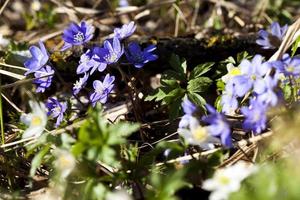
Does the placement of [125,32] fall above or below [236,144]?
above

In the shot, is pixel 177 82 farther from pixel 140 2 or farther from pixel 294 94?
pixel 140 2

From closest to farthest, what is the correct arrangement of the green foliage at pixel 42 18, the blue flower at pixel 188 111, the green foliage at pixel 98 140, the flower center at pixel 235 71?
the green foliage at pixel 98 140 < the blue flower at pixel 188 111 < the flower center at pixel 235 71 < the green foliage at pixel 42 18

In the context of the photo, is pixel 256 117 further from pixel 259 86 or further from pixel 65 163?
pixel 65 163

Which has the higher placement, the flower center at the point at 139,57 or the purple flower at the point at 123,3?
the flower center at the point at 139,57

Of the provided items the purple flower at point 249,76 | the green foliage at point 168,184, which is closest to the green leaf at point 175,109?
the purple flower at point 249,76

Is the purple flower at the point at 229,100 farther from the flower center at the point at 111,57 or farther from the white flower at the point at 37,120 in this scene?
the white flower at the point at 37,120

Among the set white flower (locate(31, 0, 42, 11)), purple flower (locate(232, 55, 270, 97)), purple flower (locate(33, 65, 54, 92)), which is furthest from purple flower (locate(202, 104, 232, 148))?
white flower (locate(31, 0, 42, 11))

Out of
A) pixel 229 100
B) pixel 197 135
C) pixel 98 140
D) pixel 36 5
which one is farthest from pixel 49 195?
pixel 36 5
